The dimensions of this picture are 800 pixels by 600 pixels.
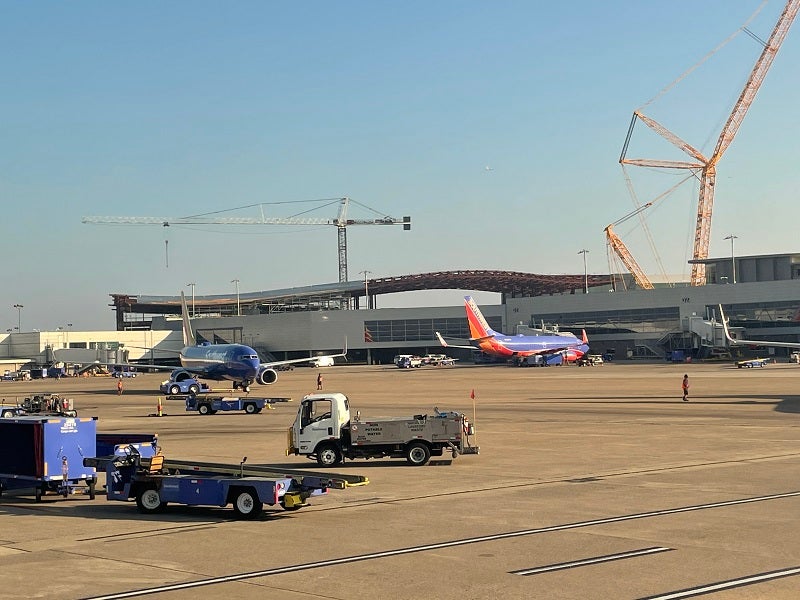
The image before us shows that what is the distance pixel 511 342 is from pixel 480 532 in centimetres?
13233

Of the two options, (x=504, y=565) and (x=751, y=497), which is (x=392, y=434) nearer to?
(x=751, y=497)

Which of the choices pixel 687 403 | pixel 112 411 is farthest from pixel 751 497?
pixel 112 411

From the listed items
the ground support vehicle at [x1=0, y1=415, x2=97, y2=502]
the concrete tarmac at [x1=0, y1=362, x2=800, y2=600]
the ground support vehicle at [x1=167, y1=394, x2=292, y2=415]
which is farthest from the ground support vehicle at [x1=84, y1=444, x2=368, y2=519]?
the ground support vehicle at [x1=167, y1=394, x2=292, y2=415]

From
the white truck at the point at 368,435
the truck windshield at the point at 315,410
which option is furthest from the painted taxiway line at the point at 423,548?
the truck windshield at the point at 315,410

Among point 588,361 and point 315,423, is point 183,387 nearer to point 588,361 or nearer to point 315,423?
point 315,423

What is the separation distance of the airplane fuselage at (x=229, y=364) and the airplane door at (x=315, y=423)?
177 feet

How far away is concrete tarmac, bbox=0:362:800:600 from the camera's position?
17.4 metres

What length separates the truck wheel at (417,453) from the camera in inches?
1460

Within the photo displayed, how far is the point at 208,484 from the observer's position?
25.7 meters

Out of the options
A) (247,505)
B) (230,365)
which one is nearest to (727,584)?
(247,505)

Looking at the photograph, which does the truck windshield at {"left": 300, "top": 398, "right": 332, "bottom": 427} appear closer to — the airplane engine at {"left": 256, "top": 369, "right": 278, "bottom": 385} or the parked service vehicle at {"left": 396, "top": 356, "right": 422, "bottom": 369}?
the airplane engine at {"left": 256, "top": 369, "right": 278, "bottom": 385}

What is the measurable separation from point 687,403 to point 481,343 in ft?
267

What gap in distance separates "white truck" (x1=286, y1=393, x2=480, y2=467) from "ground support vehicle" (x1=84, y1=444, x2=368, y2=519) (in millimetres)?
9925

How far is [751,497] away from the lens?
27.2 meters
